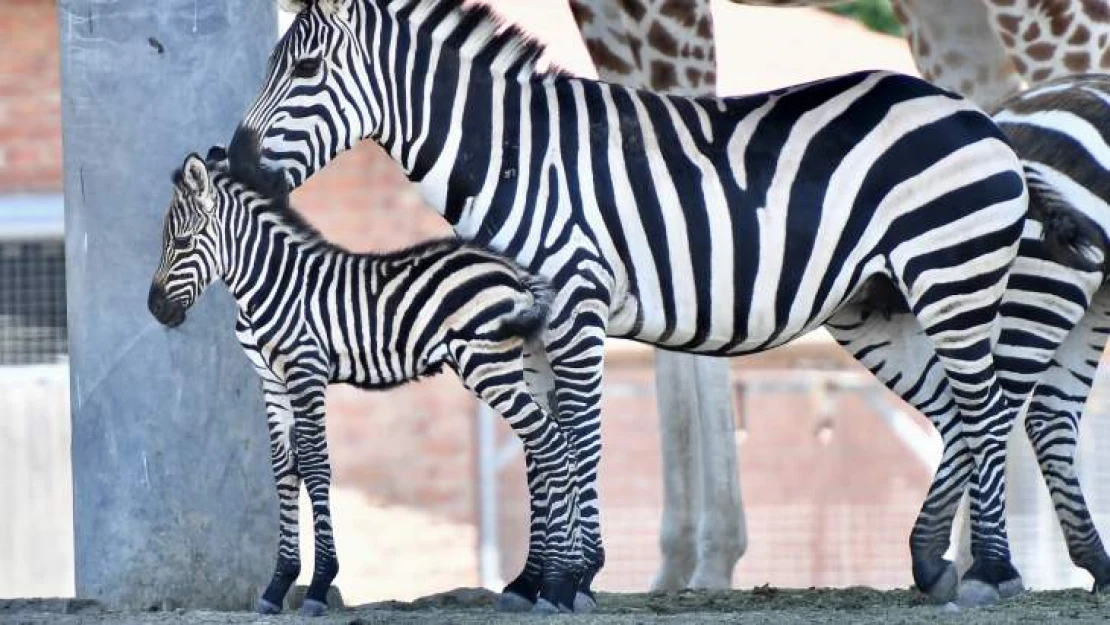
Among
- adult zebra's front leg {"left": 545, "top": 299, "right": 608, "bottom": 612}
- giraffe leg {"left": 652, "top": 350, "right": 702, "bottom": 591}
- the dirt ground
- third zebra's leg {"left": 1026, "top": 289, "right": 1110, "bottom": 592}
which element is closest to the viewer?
the dirt ground

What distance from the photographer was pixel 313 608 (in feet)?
19.2

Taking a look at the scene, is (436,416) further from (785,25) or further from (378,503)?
(785,25)

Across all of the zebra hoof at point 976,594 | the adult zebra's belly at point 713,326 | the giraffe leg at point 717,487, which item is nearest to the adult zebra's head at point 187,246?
the adult zebra's belly at point 713,326

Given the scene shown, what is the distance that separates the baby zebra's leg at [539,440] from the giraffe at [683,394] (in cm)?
260

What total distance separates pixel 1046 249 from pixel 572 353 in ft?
5.09

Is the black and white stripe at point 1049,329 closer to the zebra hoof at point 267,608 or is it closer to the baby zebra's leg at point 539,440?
the baby zebra's leg at point 539,440

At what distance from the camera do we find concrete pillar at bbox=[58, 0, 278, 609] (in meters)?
6.42

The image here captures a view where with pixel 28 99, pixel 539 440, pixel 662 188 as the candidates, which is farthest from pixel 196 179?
pixel 28 99

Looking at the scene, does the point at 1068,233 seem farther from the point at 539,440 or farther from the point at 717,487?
the point at 717,487

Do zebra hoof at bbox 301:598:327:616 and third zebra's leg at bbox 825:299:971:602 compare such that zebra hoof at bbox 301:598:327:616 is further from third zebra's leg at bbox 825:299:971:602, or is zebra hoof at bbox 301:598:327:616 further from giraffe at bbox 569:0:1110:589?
giraffe at bbox 569:0:1110:589

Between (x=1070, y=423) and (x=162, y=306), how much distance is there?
9.43ft

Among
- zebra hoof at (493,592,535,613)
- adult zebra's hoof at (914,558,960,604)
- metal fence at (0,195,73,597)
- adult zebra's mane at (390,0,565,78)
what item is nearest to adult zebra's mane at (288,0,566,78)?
adult zebra's mane at (390,0,565,78)

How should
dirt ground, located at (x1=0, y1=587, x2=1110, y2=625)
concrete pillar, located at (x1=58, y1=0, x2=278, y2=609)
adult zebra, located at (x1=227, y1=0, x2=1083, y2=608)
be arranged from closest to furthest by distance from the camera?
dirt ground, located at (x1=0, y1=587, x2=1110, y2=625), adult zebra, located at (x1=227, y1=0, x2=1083, y2=608), concrete pillar, located at (x1=58, y1=0, x2=278, y2=609)

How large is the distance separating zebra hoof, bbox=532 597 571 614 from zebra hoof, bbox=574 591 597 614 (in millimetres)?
74
